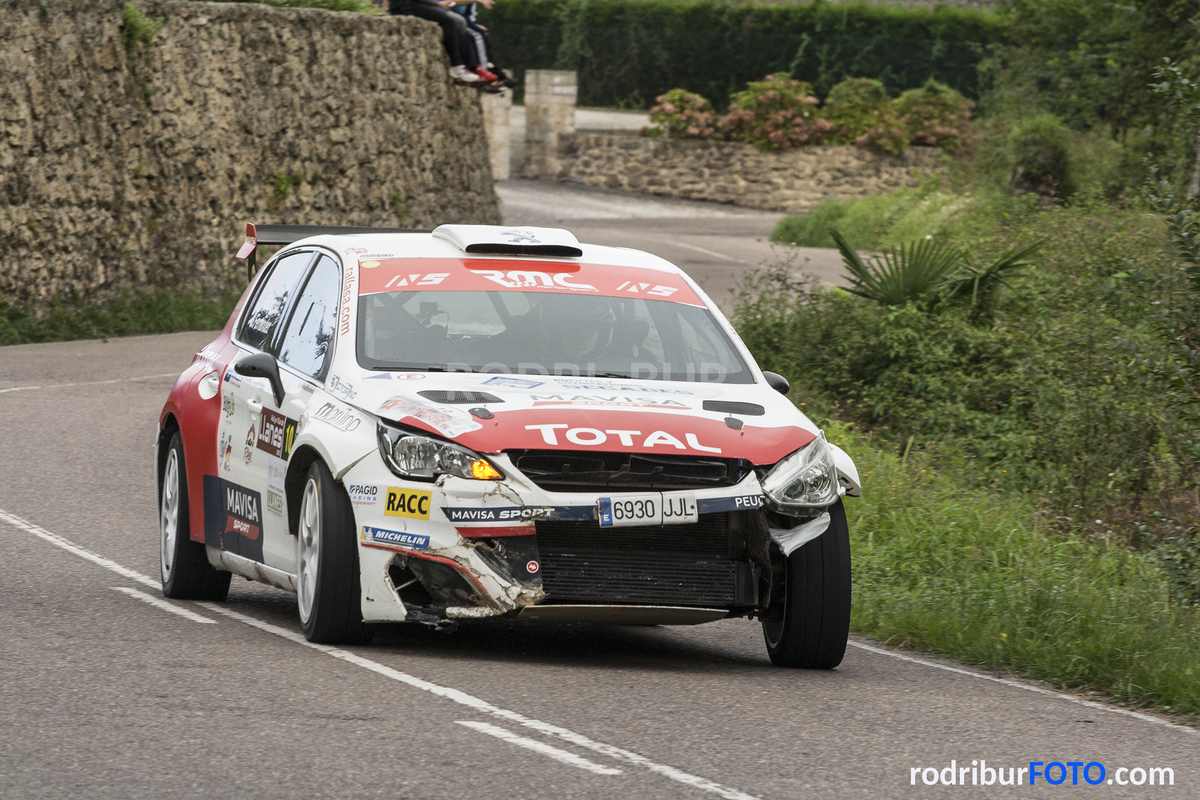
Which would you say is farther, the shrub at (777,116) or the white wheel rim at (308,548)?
the shrub at (777,116)

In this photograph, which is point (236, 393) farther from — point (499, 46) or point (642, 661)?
point (499, 46)

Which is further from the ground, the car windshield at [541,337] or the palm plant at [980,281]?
the car windshield at [541,337]

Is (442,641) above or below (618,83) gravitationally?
above

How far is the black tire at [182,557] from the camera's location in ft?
28.9

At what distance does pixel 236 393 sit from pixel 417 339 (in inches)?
43.6

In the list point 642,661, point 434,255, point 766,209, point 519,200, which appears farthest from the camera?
point 766,209

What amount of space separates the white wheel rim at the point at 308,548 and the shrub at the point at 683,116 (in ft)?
142

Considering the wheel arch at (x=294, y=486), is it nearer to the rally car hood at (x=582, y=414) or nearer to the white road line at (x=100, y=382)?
the rally car hood at (x=582, y=414)

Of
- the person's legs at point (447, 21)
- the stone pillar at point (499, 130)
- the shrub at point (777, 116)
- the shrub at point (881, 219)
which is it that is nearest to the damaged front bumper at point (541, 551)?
the shrub at point (881, 219)

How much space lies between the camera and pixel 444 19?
2756 cm

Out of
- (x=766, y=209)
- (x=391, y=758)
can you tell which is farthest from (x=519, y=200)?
(x=391, y=758)

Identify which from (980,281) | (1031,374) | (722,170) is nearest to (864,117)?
(722,170)

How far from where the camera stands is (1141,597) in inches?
364

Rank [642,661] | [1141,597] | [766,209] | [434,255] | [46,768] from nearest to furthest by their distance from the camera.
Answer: [46,768] < [642,661] < [434,255] < [1141,597] < [766,209]
